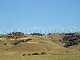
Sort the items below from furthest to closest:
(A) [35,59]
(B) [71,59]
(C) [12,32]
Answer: (C) [12,32] < (A) [35,59] < (B) [71,59]

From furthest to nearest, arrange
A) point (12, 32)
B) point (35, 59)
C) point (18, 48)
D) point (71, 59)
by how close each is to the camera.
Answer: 1. point (12, 32)
2. point (18, 48)
3. point (35, 59)
4. point (71, 59)

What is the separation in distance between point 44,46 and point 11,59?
28051mm

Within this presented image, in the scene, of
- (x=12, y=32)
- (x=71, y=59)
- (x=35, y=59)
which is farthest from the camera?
(x=12, y=32)

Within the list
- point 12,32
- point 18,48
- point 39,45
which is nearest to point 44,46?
point 39,45

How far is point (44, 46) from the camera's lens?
209ft

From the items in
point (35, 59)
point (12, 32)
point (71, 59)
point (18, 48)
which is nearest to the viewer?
point (71, 59)

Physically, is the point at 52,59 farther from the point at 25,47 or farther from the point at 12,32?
the point at 12,32

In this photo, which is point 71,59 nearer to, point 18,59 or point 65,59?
point 65,59

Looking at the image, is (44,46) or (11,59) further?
(44,46)

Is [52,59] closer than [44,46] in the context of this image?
Yes

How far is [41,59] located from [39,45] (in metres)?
28.4

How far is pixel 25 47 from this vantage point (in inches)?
2421

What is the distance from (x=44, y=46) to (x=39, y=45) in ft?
4.77

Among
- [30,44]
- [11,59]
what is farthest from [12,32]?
[11,59]
